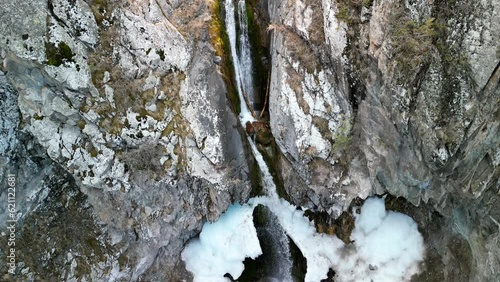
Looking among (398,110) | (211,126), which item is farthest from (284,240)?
(398,110)

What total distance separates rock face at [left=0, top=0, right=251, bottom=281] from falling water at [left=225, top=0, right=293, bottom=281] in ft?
2.72

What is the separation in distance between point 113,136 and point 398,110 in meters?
8.25

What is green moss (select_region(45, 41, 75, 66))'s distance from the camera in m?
10.6

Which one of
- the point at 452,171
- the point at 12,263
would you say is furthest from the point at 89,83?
the point at 452,171

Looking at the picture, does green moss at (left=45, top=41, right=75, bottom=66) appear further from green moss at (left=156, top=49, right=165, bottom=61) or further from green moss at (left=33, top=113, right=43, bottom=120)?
green moss at (left=156, top=49, right=165, bottom=61)

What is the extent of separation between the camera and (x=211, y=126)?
12344 millimetres

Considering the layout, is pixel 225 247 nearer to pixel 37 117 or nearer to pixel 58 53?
pixel 37 117

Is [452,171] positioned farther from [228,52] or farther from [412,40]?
[228,52]

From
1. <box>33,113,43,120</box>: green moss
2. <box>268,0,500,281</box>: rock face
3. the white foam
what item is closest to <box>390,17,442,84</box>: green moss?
<box>268,0,500,281</box>: rock face

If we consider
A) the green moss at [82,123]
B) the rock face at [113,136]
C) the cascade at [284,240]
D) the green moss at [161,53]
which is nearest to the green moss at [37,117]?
the rock face at [113,136]

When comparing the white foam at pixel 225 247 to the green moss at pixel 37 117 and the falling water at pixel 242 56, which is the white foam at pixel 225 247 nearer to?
the falling water at pixel 242 56

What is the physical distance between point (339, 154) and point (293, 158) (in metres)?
1.51

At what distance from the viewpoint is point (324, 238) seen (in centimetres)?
1345

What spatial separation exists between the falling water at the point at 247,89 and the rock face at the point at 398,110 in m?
0.84
